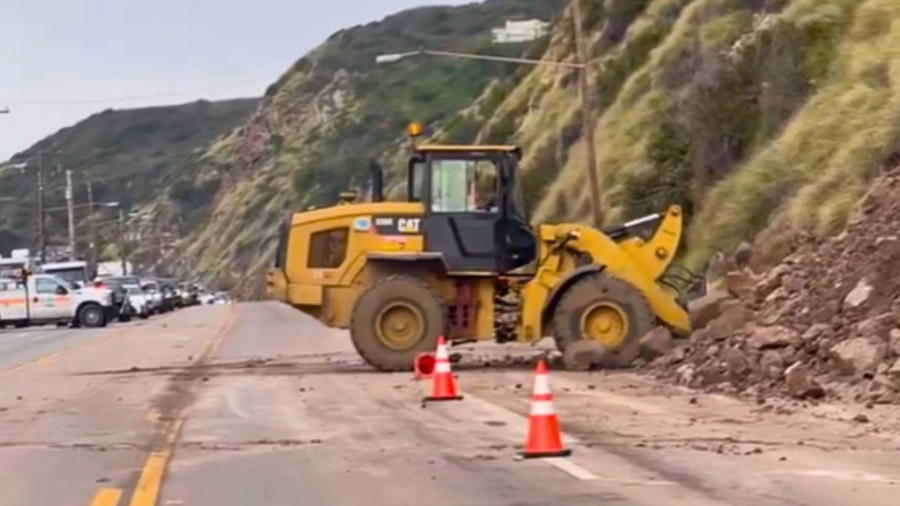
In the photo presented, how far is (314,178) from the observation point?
132 m

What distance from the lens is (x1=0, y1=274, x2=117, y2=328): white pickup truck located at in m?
57.6

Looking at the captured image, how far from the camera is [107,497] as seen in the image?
40.8 ft

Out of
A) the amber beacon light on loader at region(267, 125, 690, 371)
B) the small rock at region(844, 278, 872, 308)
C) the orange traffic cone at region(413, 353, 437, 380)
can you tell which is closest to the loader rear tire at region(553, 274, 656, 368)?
the amber beacon light on loader at region(267, 125, 690, 371)

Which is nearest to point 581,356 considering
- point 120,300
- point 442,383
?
point 442,383

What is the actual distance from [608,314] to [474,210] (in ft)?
7.83

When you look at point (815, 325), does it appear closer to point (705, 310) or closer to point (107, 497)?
point (705, 310)

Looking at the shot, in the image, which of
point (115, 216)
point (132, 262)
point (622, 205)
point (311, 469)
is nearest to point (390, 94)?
point (132, 262)

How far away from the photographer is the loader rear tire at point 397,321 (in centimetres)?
2464

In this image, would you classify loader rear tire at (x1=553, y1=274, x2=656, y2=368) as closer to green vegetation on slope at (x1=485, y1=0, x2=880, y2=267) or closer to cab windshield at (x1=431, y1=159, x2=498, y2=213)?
cab windshield at (x1=431, y1=159, x2=498, y2=213)

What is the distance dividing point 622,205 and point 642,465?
30.1m

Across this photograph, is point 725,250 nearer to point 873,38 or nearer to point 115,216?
point 873,38

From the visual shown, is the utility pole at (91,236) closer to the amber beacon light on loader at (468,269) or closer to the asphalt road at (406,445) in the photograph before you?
the amber beacon light on loader at (468,269)

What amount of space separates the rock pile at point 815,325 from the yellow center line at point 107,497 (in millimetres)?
8370

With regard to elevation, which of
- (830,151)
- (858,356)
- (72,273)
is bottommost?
(72,273)
